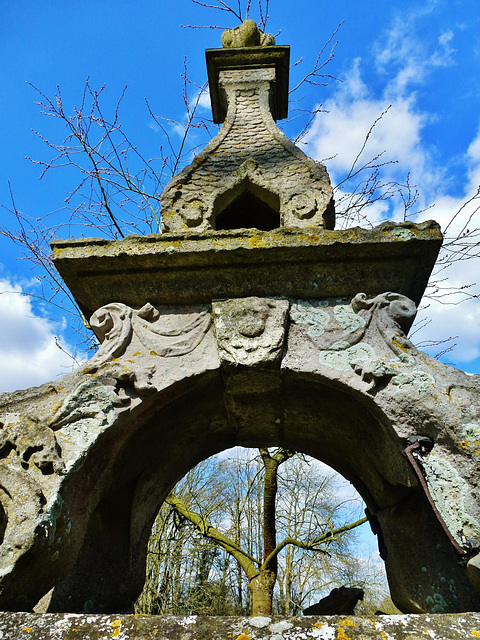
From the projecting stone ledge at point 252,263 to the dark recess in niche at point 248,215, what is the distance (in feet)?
3.25

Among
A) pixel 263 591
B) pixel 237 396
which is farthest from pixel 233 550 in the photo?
pixel 237 396

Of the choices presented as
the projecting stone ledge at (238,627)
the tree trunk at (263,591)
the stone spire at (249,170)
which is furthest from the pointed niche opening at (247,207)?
the tree trunk at (263,591)

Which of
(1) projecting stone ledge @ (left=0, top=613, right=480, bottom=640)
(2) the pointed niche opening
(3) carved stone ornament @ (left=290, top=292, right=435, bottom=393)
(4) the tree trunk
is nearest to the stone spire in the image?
(2) the pointed niche opening

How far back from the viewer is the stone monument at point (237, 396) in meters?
1.86

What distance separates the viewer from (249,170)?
318 cm

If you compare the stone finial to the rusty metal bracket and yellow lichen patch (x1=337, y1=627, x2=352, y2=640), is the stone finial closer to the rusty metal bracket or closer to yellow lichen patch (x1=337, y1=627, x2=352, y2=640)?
the rusty metal bracket

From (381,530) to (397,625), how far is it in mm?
1402

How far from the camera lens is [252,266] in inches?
99.4

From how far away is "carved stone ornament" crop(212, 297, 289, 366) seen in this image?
2287mm

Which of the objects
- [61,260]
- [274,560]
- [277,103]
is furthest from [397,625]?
[274,560]

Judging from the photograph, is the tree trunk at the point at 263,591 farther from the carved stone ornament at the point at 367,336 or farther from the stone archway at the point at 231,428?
the carved stone ornament at the point at 367,336

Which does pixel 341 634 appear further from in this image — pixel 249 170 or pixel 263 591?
pixel 263 591

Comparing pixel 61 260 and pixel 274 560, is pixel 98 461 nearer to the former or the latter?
pixel 61 260

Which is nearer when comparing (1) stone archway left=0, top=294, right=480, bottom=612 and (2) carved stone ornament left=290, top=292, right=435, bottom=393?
(1) stone archway left=0, top=294, right=480, bottom=612
